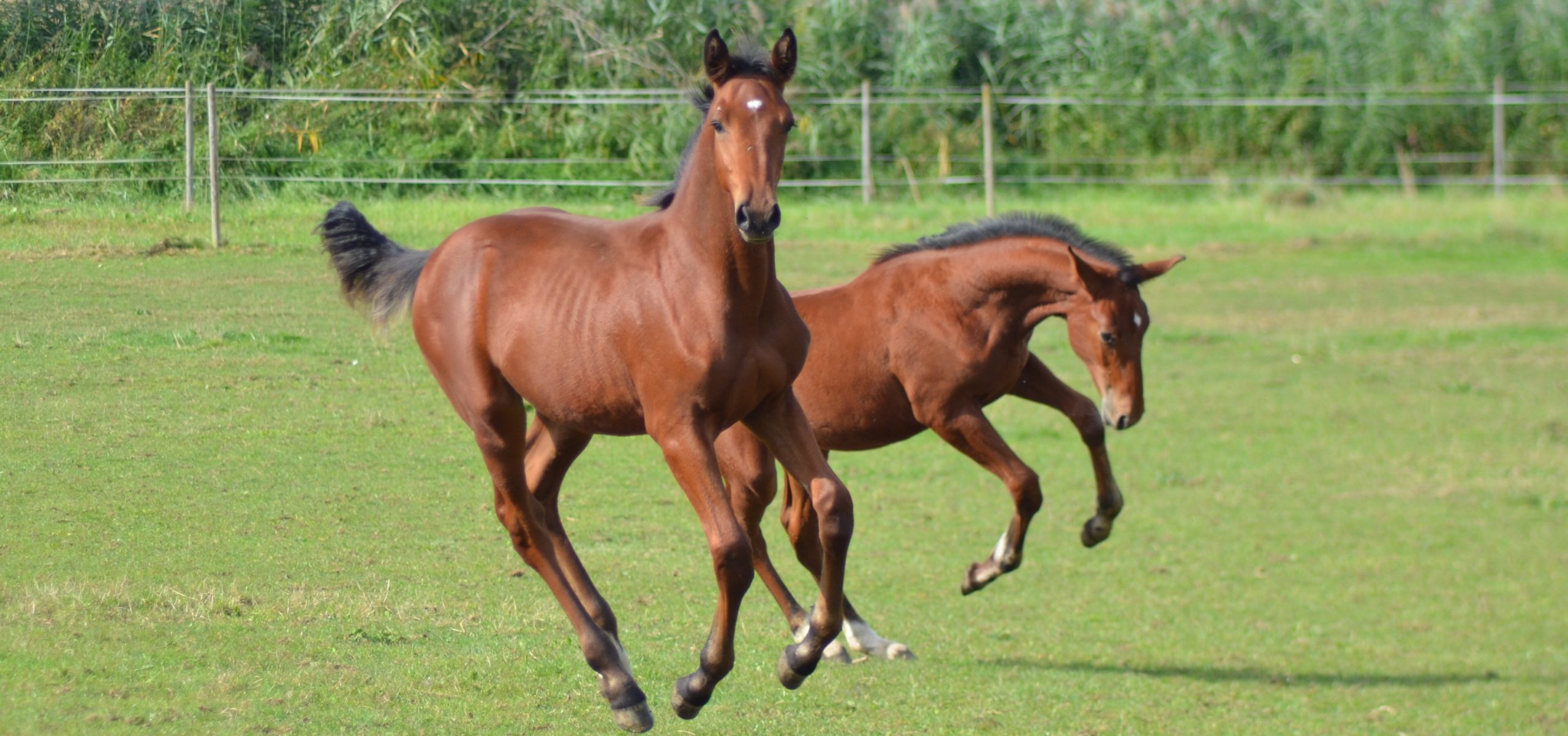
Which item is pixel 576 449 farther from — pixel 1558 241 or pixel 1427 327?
pixel 1558 241

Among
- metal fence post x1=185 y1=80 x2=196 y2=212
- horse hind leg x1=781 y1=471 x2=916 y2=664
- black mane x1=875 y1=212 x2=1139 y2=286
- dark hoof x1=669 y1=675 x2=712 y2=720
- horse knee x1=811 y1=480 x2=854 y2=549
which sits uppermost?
metal fence post x1=185 y1=80 x2=196 y2=212

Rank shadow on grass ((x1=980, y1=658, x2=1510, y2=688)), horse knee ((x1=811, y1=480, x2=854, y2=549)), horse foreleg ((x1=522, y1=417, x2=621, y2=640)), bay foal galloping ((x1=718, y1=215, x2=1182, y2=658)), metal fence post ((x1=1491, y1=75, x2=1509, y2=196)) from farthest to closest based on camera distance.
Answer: metal fence post ((x1=1491, y1=75, x2=1509, y2=196)), shadow on grass ((x1=980, y1=658, x2=1510, y2=688)), bay foal galloping ((x1=718, y1=215, x2=1182, y2=658)), horse foreleg ((x1=522, y1=417, x2=621, y2=640)), horse knee ((x1=811, y1=480, x2=854, y2=549))

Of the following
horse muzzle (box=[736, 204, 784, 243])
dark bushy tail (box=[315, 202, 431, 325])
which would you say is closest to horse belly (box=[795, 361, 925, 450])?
dark bushy tail (box=[315, 202, 431, 325])

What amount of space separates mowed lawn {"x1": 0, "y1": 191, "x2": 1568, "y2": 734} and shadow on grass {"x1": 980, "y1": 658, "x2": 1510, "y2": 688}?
39 millimetres

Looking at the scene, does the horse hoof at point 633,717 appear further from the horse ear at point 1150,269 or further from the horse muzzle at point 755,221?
the horse ear at point 1150,269

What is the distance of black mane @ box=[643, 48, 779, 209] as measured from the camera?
504cm

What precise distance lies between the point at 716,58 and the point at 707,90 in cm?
68

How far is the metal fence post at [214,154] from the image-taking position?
754 cm

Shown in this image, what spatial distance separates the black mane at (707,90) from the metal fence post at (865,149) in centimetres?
885

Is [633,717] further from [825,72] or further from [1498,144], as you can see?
[1498,144]

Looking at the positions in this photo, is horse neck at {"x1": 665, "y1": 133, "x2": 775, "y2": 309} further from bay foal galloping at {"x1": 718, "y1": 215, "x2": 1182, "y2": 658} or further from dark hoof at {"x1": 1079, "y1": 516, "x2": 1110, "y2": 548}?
dark hoof at {"x1": 1079, "y1": 516, "x2": 1110, "y2": 548}

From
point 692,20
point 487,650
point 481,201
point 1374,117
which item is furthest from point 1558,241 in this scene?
point 487,650

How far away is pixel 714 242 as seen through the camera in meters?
5.09

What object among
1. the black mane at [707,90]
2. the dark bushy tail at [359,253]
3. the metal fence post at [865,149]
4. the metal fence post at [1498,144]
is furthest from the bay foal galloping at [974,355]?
the metal fence post at [1498,144]
